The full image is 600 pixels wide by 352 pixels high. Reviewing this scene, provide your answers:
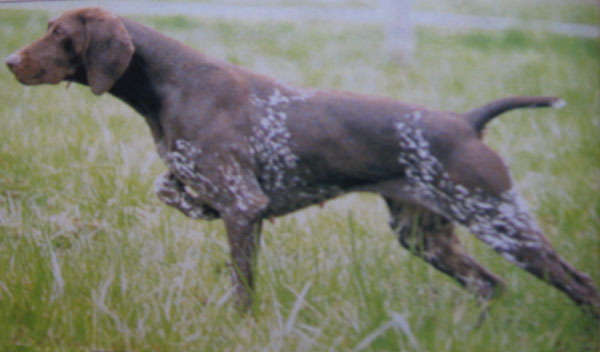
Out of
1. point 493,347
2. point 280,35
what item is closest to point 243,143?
point 493,347

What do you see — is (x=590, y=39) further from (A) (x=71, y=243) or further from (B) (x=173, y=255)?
(A) (x=71, y=243)

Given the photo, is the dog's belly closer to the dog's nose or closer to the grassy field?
the grassy field

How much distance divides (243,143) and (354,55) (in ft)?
15.8

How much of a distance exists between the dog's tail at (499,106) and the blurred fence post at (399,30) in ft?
14.3

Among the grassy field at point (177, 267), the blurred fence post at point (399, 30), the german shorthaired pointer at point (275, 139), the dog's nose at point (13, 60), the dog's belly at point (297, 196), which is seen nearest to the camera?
the grassy field at point (177, 267)

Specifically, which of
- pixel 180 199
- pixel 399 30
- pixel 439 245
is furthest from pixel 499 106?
pixel 399 30

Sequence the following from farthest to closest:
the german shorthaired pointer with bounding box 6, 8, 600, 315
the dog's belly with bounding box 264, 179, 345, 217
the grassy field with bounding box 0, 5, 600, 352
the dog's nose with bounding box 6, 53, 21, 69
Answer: the dog's belly with bounding box 264, 179, 345, 217 → the german shorthaired pointer with bounding box 6, 8, 600, 315 → the dog's nose with bounding box 6, 53, 21, 69 → the grassy field with bounding box 0, 5, 600, 352

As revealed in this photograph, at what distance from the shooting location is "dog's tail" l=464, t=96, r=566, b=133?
253 cm

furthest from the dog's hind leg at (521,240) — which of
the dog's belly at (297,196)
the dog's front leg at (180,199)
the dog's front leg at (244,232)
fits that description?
the dog's front leg at (180,199)

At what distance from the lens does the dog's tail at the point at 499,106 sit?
253 cm

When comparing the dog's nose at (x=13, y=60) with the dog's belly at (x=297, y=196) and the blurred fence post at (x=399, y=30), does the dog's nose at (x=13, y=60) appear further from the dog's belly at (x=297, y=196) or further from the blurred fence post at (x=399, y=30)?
the blurred fence post at (x=399, y=30)

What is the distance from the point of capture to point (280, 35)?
6449 mm

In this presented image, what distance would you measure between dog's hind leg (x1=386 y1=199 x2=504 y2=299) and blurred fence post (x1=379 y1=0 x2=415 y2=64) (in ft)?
14.1

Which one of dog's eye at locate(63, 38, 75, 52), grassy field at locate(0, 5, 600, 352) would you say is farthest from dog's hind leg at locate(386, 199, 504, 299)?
dog's eye at locate(63, 38, 75, 52)
